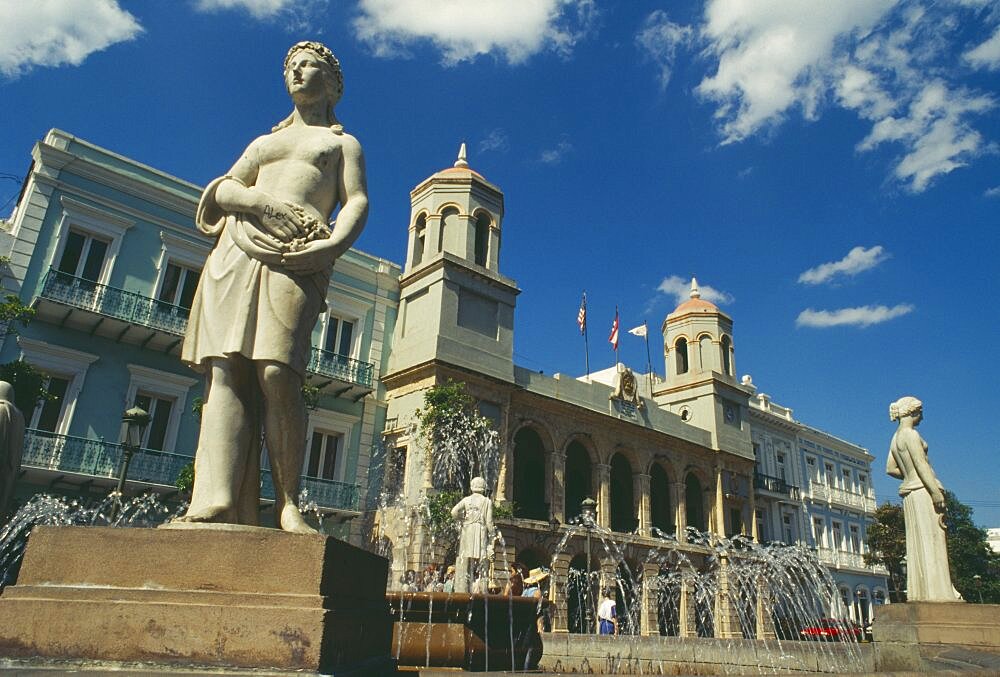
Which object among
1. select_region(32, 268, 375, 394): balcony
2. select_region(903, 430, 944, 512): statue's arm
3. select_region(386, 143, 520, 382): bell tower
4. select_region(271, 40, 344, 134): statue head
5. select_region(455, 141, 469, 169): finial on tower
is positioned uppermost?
select_region(455, 141, 469, 169): finial on tower

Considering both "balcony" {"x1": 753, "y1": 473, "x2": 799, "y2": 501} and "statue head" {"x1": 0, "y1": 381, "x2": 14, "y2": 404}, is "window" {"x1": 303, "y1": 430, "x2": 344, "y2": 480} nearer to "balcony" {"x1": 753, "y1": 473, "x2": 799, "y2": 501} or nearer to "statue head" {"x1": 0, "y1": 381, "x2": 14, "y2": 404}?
"statue head" {"x1": 0, "y1": 381, "x2": 14, "y2": 404}

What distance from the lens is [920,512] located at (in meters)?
8.01

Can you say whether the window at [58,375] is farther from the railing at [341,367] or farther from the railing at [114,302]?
the railing at [341,367]

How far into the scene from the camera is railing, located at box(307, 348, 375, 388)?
65.8ft

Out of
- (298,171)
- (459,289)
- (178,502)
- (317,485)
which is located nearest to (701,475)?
(459,289)

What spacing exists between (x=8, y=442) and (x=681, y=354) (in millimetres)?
32569

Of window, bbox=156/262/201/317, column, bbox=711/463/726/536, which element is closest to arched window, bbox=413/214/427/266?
window, bbox=156/262/201/317

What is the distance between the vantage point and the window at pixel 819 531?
37.3m

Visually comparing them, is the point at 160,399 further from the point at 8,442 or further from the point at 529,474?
the point at 8,442

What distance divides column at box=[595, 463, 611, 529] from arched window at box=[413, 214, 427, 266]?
10.3m

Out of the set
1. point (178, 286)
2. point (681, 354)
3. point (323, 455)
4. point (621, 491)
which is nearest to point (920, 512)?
point (323, 455)

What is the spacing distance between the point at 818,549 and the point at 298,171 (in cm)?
3927

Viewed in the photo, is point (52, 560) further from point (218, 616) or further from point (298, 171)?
point (298, 171)

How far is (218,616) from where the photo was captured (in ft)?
9.14
